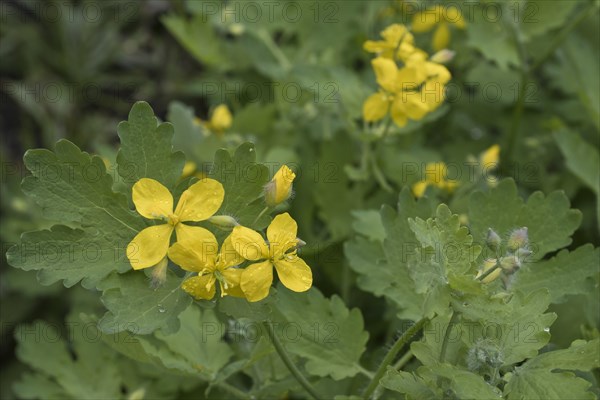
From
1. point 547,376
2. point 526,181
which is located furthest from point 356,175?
point 547,376

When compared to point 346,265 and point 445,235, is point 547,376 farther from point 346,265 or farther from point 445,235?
point 346,265

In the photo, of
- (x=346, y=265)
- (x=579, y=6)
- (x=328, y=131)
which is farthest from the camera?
(x=579, y=6)

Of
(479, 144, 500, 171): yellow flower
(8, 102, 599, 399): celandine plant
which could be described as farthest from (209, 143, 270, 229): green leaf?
(479, 144, 500, 171): yellow flower

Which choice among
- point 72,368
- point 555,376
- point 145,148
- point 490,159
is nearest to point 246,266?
point 145,148

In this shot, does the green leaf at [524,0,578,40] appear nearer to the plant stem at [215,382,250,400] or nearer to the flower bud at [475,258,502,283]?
the flower bud at [475,258,502,283]

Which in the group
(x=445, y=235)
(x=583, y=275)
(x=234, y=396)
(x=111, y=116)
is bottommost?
(x=111, y=116)

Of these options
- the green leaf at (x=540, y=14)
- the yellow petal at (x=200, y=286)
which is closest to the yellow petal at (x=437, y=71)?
the green leaf at (x=540, y=14)

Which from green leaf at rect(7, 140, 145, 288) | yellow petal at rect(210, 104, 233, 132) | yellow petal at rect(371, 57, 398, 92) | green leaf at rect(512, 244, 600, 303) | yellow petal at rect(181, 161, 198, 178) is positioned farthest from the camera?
yellow petal at rect(210, 104, 233, 132)
